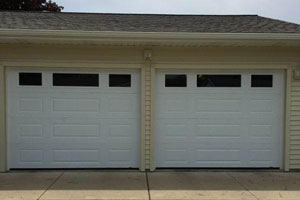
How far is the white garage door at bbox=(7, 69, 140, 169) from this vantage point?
705 centimetres

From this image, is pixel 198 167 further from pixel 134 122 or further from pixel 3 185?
pixel 3 185

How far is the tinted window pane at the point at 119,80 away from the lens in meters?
7.15

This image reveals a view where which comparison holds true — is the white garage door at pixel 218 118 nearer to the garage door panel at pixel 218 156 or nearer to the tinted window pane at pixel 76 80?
the garage door panel at pixel 218 156

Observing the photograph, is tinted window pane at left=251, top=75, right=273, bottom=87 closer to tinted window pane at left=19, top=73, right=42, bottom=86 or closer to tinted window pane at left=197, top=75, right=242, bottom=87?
tinted window pane at left=197, top=75, right=242, bottom=87

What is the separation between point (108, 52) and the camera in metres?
6.99

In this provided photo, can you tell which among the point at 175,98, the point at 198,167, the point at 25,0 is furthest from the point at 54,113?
the point at 25,0

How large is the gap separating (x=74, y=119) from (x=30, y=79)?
1244mm

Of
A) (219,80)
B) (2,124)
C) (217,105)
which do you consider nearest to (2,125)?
(2,124)

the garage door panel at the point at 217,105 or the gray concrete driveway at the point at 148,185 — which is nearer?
the gray concrete driveway at the point at 148,185

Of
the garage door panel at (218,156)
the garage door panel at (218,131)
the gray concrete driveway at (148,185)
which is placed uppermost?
the garage door panel at (218,131)

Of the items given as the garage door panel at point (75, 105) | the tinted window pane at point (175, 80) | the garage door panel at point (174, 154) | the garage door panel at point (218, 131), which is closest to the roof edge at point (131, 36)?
the tinted window pane at point (175, 80)

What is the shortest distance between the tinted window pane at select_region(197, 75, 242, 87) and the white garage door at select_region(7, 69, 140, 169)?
1.38 m

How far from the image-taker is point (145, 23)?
7.73 metres

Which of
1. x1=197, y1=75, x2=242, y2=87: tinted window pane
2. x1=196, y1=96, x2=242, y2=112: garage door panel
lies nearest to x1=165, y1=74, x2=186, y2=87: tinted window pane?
x1=197, y1=75, x2=242, y2=87: tinted window pane
